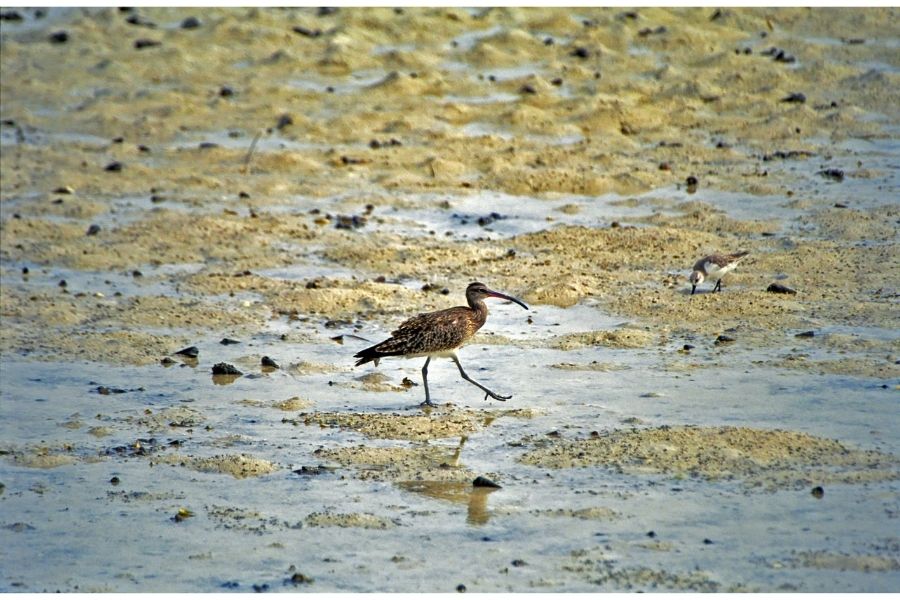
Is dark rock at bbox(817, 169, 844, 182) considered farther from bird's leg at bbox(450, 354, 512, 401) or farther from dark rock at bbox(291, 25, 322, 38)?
dark rock at bbox(291, 25, 322, 38)

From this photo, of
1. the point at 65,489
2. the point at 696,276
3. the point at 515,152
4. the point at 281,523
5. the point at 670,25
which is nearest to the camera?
the point at 281,523

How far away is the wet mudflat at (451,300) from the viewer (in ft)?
25.4

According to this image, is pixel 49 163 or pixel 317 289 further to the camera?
pixel 49 163

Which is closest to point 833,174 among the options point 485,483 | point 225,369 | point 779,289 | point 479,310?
point 779,289

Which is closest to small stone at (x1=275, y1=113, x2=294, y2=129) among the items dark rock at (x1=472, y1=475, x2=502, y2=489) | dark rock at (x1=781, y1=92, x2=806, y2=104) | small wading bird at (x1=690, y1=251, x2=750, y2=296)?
dark rock at (x1=781, y1=92, x2=806, y2=104)

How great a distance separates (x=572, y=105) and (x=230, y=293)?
7657 mm

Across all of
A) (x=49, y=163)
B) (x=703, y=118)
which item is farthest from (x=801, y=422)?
(x=49, y=163)

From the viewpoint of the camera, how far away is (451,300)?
12484 millimetres

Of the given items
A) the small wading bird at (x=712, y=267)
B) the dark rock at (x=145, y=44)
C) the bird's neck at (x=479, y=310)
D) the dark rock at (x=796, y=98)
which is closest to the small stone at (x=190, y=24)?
the dark rock at (x=145, y=44)

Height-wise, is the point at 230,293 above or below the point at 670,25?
below

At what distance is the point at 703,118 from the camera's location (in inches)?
730

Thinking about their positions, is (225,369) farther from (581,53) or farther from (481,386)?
(581,53)

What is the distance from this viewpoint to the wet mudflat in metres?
7.74

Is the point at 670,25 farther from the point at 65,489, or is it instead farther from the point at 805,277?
the point at 65,489
